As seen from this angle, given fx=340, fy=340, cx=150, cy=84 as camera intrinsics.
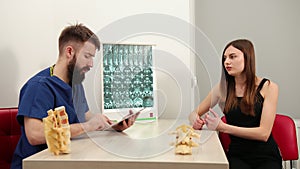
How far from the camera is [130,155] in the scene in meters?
1.07

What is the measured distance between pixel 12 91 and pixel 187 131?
4.01 ft

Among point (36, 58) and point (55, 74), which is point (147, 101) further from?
point (36, 58)

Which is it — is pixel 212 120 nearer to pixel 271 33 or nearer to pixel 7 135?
pixel 7 135

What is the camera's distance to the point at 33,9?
1.94 m

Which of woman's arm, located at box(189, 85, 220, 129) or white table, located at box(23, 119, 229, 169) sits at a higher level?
woman's arm, located at box(189, 85, 220, 129)

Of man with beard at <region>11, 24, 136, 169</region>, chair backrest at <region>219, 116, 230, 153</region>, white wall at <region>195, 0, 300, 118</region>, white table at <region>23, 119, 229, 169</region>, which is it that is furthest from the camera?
white wall at <region>195, 0, 300, 118</region>

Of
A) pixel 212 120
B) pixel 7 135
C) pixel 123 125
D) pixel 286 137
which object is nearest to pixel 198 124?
pixel 212 120

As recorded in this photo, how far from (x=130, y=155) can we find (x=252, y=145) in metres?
0.86

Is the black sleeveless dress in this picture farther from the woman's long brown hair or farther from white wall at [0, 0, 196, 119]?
white wall at [0, 0, 196, 119]

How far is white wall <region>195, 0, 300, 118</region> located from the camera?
2.34 m

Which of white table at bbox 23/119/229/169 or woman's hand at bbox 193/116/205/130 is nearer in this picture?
white table at bbox 23/119/229/169

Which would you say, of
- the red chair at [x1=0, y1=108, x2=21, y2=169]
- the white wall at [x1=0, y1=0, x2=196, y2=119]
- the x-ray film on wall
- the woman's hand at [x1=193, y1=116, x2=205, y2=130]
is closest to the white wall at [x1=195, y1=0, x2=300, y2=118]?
the white wall at [x1=0, y1=0, x2=196, y2=119]

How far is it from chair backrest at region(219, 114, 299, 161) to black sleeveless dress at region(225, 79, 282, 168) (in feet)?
0.29

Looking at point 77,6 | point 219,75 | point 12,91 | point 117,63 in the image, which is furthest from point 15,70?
point 219,75
